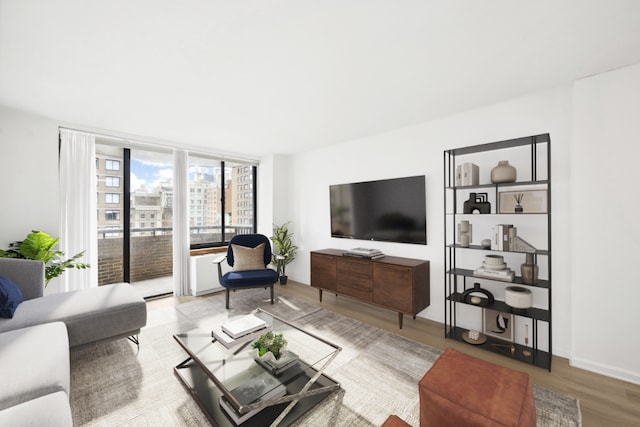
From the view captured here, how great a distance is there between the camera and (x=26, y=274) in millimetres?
2637

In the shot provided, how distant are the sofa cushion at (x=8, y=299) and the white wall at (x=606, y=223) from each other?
4.81 metres

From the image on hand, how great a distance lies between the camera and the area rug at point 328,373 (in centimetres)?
177

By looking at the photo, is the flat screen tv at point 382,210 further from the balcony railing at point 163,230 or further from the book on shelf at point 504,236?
the balcony railing at point 163,230

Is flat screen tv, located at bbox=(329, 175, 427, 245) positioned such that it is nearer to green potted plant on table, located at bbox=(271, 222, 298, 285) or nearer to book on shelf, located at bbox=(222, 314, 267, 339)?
green potted plant on table, located at bbox=(271, 222, 298, 285)

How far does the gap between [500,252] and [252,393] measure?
2.76m

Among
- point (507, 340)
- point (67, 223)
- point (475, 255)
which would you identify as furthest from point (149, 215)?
point (507, 340)

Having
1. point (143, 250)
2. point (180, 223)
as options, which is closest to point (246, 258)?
point (180, 223)

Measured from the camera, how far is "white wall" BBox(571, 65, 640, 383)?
7.08 feet

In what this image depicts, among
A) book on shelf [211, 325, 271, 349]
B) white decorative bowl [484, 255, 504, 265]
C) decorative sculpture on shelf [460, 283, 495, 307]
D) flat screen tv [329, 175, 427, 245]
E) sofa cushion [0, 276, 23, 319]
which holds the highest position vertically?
flat screen tv [329, 175, 427, 245]

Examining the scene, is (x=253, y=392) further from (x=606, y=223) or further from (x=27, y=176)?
(x=27, y=176)

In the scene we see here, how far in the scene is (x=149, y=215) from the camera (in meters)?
4.54

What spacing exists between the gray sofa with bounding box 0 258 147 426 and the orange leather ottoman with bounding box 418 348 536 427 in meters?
1.75

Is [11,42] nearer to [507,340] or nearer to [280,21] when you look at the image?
[280,21]

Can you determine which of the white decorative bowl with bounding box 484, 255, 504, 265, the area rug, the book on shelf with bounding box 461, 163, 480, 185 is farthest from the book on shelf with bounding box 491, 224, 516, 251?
the area rug
